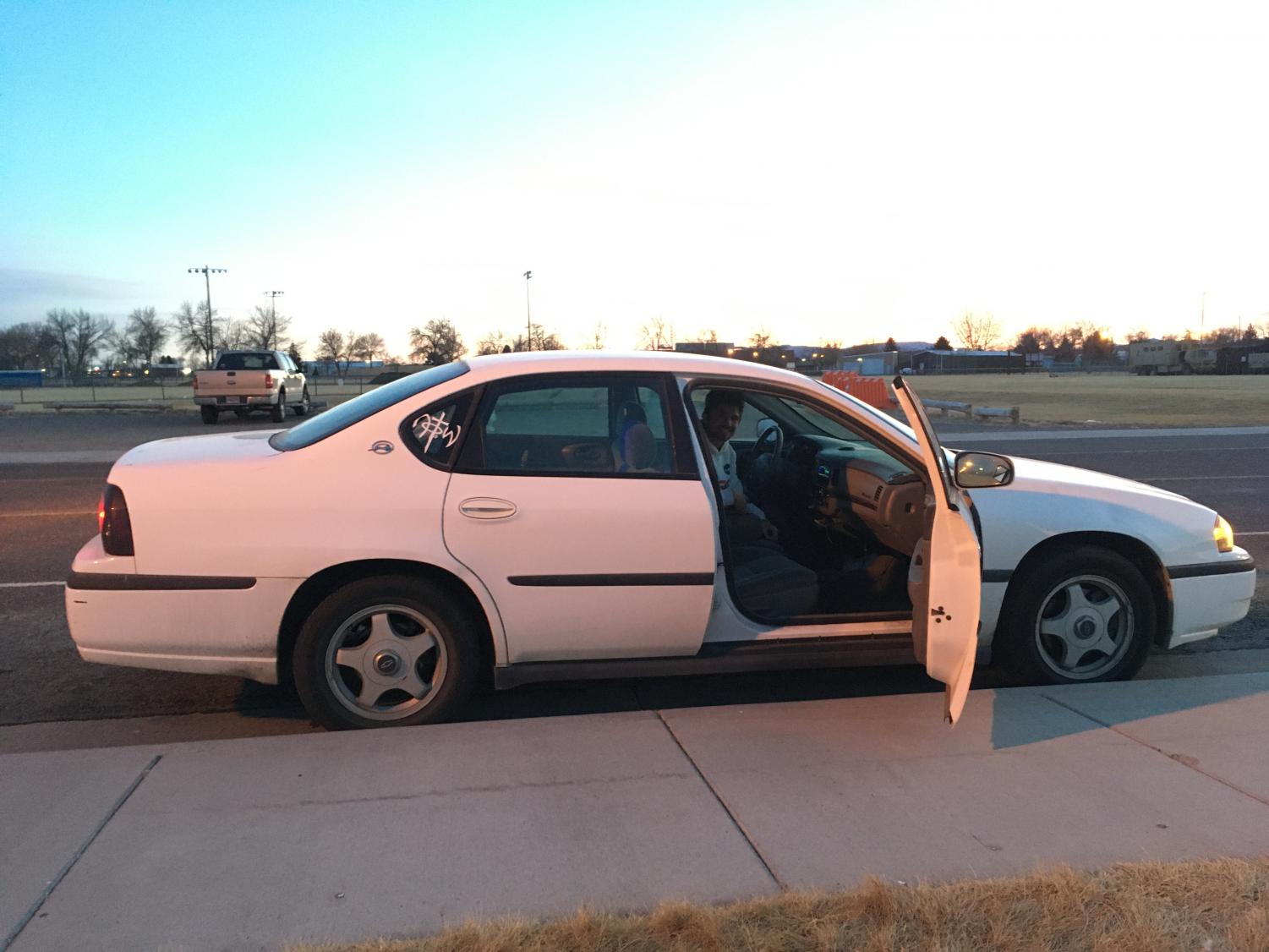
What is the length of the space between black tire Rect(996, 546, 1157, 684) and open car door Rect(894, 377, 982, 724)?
0.95 m

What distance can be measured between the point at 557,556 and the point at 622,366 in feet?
3.02

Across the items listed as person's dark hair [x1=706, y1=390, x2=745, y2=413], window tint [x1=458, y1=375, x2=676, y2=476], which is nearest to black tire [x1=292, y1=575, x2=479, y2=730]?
window tint [x1=458, y1=375, x2=676, y2=476]

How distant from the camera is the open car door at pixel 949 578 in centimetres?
388

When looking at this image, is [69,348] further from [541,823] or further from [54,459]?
[541,823]

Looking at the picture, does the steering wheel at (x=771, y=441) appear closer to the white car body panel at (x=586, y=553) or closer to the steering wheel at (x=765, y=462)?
the steering wheel at (x=765, y=462)

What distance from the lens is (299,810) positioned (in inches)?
142

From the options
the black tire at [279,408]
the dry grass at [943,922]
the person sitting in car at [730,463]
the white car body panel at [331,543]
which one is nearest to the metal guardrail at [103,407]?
the black tire at [279,408]

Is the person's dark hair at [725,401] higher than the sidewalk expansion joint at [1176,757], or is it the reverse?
the person's dark hair at [725,401]

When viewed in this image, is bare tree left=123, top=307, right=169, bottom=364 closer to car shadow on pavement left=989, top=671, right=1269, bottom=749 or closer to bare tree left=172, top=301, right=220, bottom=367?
bare tree left=172, top=301, right=220, bottom=367

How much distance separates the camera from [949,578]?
12.9ft

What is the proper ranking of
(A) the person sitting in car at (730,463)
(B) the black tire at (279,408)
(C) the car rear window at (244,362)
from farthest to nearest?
(B) the black tire at (279,408) → (C) the car rear window at (244,362) → (A) the person sitting in car at (730,463)

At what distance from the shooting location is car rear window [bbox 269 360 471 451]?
4457mm

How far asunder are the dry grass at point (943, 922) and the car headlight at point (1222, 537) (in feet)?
7.47

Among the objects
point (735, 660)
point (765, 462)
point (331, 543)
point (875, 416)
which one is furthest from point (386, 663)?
point (765, 462)
